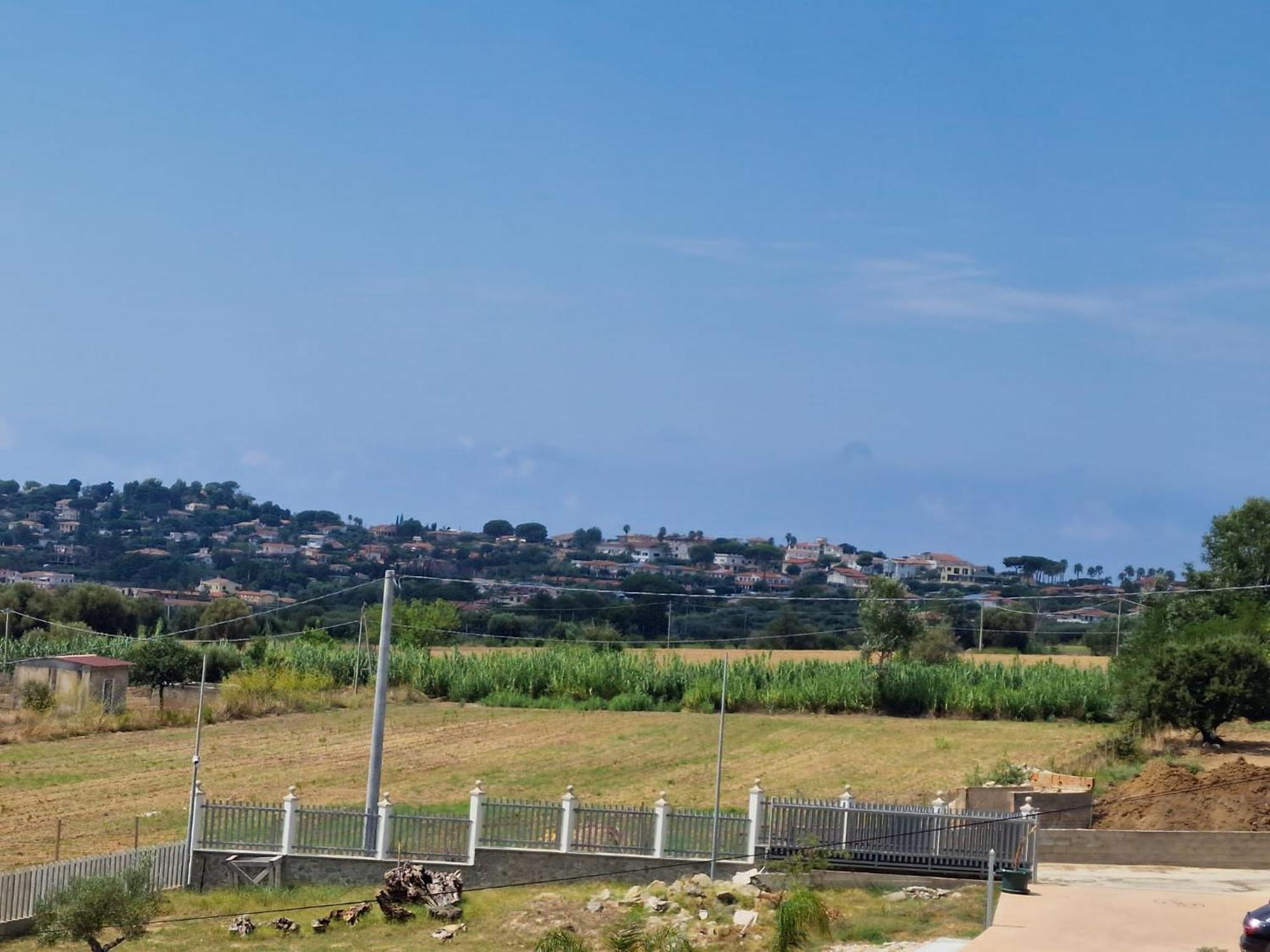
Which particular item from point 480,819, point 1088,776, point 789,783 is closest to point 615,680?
point 789,783

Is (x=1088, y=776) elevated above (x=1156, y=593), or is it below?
below

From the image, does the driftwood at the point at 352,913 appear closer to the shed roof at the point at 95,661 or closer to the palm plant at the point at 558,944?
the palm plant at the point at 558,944

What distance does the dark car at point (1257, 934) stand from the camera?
24766mm

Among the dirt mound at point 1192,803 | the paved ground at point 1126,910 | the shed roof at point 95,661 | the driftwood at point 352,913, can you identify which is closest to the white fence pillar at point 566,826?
the driftwood at point 352,913

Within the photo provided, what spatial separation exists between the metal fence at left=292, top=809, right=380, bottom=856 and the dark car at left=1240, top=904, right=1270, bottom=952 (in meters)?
15.9

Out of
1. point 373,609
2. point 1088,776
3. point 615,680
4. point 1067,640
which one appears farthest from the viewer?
point 1067,640

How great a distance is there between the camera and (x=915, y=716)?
240 ft

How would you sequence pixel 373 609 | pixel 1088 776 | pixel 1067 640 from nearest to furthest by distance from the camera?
pixel 1088 776 < pixel 373 609 < pixel 1067 640

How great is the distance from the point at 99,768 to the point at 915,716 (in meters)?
35.4

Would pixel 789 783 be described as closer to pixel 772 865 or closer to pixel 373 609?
pixel 772 865

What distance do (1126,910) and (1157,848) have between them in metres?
5.27

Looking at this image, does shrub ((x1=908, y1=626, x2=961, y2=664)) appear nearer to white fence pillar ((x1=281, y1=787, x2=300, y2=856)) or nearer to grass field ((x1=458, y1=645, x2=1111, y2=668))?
grass field ((x1=458, y1=645, x2=1111, y2=668))

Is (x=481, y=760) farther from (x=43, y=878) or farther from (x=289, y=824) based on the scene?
(x=43, y=878)

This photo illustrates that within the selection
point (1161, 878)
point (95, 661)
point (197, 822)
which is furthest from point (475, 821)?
point (95, 661)
